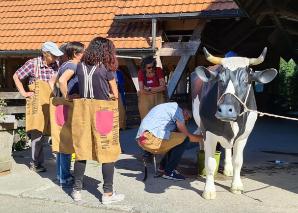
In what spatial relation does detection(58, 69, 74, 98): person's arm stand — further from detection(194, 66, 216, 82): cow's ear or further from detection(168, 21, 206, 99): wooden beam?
detection(168, 21, 206, 99): wooden beam

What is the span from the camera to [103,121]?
4930 mm

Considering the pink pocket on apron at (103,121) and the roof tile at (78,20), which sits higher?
the roof tile at (78,20)

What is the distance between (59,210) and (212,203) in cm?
171

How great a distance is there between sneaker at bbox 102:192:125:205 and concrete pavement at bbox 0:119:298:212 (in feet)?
0.25

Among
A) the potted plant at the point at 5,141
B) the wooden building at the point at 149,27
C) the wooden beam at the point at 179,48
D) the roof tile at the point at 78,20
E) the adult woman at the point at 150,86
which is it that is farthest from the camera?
the roof tile at the point at 78,20

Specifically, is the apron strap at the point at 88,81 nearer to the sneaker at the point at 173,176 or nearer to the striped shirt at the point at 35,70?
the striped shirt at the point at 35,70

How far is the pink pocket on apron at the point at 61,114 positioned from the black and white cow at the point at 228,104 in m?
1.63

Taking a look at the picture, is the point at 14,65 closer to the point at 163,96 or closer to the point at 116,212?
the point at 163,96

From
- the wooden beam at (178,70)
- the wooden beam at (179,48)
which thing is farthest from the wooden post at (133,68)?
the wooden beam at (178,70)

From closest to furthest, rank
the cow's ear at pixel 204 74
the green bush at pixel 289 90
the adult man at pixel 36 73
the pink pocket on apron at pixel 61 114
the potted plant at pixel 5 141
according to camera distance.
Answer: the cow's ear at pixel 204 74 < the pink pocket on apron at pixel 61 114 < the potted plant at pixel 5 141 < the adult man at pixel 36 73 < the green bush at pixel 289 90

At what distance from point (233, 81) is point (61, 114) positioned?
2.15m

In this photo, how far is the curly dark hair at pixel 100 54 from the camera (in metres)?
4.91

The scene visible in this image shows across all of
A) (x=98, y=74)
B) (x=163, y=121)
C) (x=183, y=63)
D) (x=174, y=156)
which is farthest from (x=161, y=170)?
(x=183, y=63)

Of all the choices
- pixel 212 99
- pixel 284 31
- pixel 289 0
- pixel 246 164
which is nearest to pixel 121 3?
pixel 284 31
